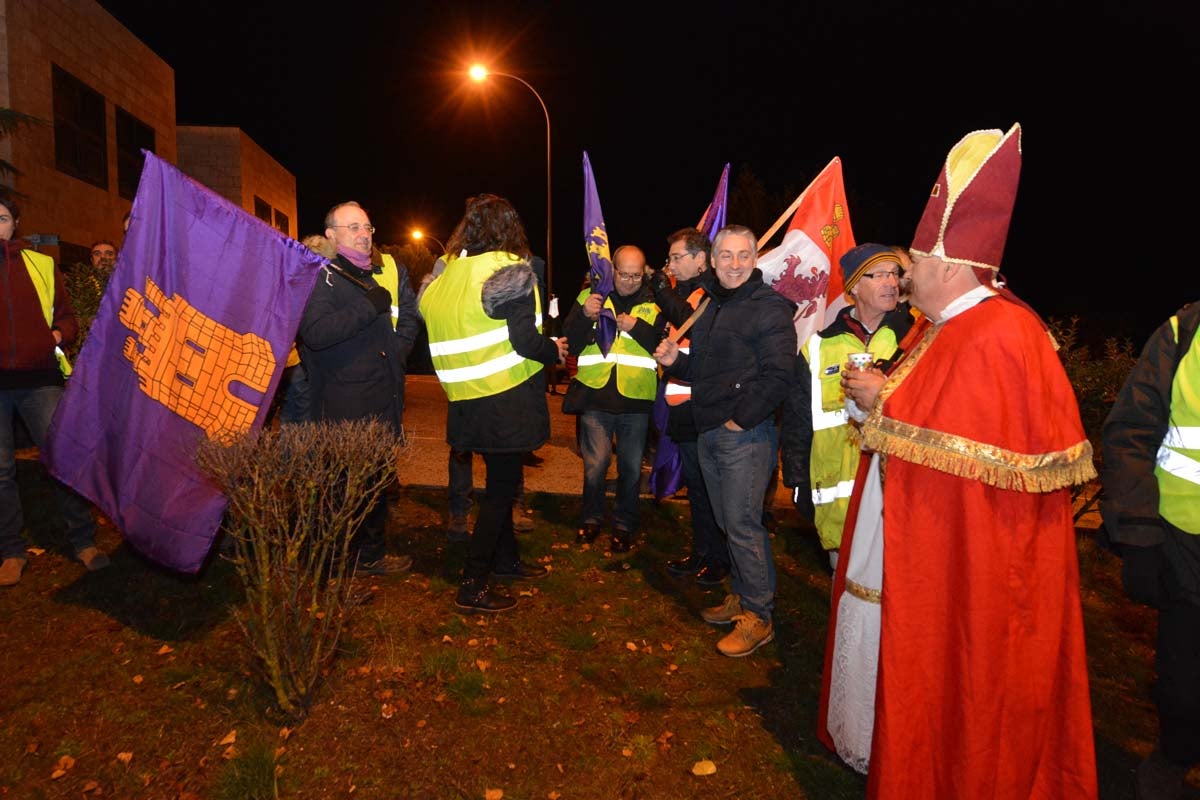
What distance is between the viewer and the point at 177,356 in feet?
12.7

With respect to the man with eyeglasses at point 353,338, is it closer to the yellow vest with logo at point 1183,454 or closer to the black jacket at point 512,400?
the black jacket at point 512,400

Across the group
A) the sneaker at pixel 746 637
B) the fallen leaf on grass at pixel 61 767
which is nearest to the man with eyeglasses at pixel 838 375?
the sneaker at pixel 746 637

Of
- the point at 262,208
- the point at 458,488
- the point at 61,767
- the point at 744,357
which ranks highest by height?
the point at 262,208

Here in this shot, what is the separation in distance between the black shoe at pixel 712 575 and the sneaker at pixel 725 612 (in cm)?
52

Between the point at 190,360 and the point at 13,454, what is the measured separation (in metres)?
1.68

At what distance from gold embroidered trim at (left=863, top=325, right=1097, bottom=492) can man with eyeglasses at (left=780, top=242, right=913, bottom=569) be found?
1132 millimetres

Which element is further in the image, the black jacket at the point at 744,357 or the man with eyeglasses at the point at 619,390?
the man with eyeglasses at the point at 619,390

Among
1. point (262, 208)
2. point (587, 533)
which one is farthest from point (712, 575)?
point (262, 208)

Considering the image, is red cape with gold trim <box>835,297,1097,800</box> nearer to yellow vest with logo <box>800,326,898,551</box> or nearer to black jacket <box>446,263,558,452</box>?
yellow vest with logo <box>800,326,898,551</box>

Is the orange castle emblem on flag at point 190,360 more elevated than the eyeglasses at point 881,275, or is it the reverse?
the eyeglasses at point 881,275

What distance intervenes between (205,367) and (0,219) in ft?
6.12

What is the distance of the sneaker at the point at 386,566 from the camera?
4805mm

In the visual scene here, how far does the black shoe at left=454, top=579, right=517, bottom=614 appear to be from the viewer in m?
4.33

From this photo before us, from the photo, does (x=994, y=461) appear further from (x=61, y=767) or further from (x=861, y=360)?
(x=61, y=767)
